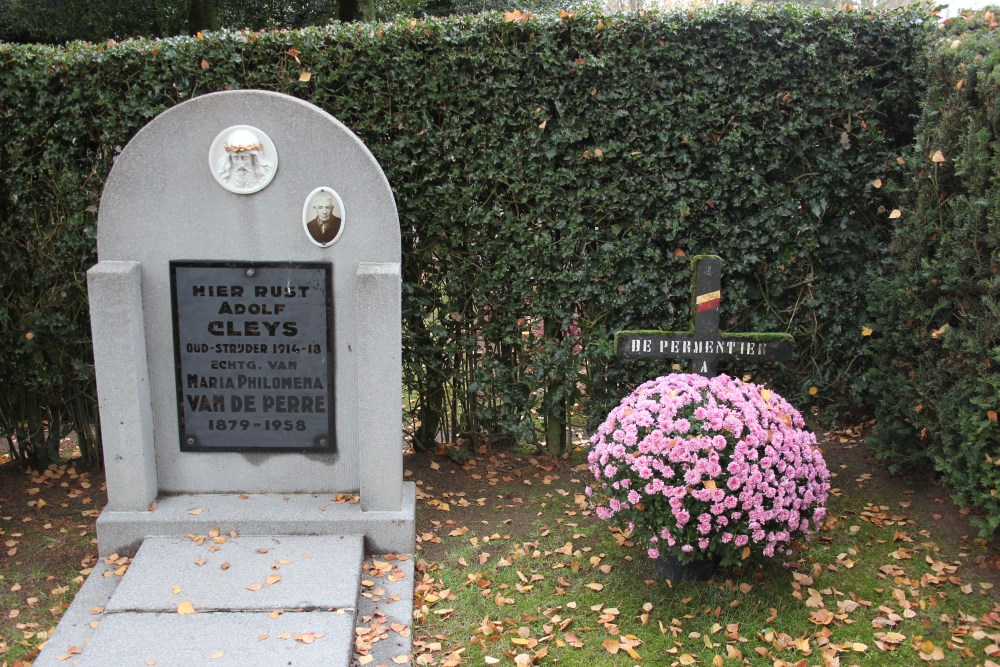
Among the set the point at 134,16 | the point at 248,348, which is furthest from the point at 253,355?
the point at 134,16

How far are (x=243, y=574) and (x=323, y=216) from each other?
74.8 inches

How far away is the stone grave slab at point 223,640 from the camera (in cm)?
334

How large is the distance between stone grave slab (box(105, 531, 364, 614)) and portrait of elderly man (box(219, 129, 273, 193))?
6.27 ft

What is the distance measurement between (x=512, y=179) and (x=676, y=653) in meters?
2.93

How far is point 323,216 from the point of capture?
4309 millimetres

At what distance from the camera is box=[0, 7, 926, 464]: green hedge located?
4906 millimetres

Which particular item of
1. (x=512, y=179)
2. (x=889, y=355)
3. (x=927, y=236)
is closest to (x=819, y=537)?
(x=889, y=355)

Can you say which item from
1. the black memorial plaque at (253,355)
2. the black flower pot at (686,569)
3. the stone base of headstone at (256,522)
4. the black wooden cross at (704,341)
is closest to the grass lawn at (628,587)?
the black flower pot at (686,569)

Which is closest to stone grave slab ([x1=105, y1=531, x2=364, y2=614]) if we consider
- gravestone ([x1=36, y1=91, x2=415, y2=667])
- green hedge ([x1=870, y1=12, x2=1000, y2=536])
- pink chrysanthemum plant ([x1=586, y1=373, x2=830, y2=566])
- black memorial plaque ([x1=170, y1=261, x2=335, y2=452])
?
gravestone ([x1=36, y1=91, x2=415, y2=667])

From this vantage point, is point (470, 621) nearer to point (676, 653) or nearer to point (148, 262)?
point (676, 653)

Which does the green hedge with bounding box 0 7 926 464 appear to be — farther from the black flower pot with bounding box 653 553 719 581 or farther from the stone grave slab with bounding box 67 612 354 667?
the stone grave slab with bounding box 67 612 354 667

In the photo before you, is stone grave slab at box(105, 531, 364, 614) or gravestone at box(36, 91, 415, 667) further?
gravestone at box(36, 91, 415, 667)

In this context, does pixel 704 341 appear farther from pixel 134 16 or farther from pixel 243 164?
pixel 134 16

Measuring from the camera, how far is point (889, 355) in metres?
4.99
